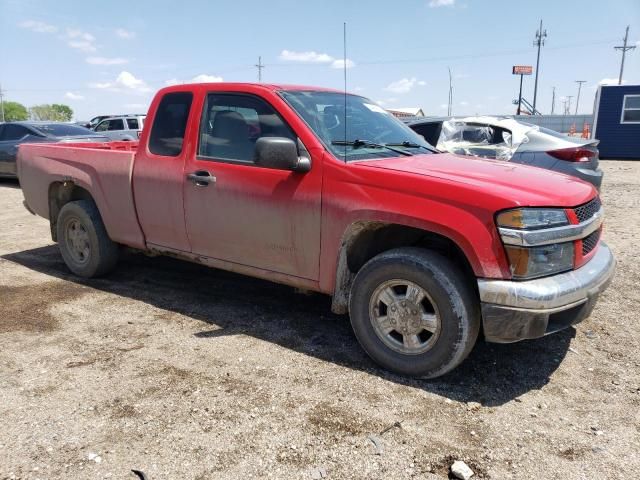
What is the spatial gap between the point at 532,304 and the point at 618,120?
2059cm

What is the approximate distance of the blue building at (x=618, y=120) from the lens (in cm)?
1978

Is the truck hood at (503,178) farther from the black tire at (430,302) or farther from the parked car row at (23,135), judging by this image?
the parked car row at (23,135)

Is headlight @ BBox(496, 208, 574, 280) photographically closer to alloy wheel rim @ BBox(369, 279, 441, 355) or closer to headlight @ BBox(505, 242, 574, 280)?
headlight @ BBox(505, 242, 574, 280)

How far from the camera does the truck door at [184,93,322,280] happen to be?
3633 mm

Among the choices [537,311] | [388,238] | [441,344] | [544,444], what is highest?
[388,238]

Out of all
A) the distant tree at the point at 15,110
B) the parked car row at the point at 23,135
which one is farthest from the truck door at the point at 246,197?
the distant tree at the point at 15,110

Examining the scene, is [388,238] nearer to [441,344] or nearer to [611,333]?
[441,344]

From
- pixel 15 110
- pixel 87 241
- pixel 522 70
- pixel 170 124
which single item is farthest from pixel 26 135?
pixel 15 110

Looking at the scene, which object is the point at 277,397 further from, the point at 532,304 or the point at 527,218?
the point at 527,218

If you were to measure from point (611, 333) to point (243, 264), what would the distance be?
293 cm

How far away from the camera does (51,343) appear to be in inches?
152

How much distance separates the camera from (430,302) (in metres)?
3.22

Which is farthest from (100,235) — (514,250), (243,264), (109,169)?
(514,250)

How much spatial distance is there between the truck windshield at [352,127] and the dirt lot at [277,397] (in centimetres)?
144
